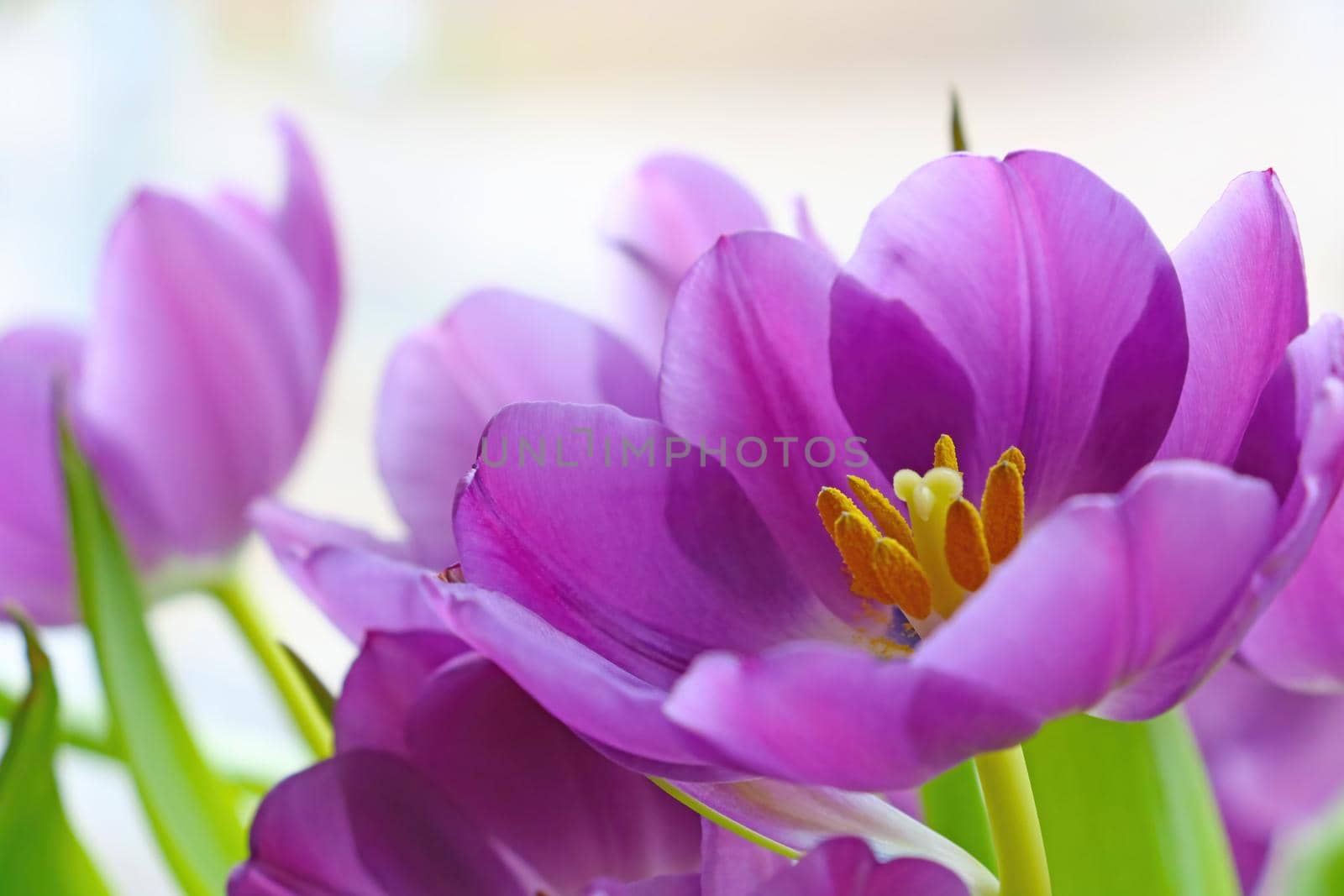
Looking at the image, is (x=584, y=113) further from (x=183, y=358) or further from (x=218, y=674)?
(x=183, y=358)

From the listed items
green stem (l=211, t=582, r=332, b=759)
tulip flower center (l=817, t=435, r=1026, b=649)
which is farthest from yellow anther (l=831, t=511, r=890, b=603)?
green stem (l=211, t=582, r=332, b=759)

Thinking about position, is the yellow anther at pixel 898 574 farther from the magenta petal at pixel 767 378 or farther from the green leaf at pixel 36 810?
the green leaf at pixel 36 810

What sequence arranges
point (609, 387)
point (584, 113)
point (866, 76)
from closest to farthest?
point (609, 387)
point (866, 76)
point (584, 113)

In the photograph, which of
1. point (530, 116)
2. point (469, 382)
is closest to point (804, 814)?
point (469, 382)

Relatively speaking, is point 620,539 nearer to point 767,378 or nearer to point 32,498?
point 767,378

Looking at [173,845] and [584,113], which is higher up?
[173,845]

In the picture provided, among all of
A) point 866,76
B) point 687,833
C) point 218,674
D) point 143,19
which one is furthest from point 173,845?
point 866,76

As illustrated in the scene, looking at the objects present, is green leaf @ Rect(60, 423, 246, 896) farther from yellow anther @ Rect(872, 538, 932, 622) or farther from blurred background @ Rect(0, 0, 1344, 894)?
blurred background @ Rect(0, 0, 1344, 894)
